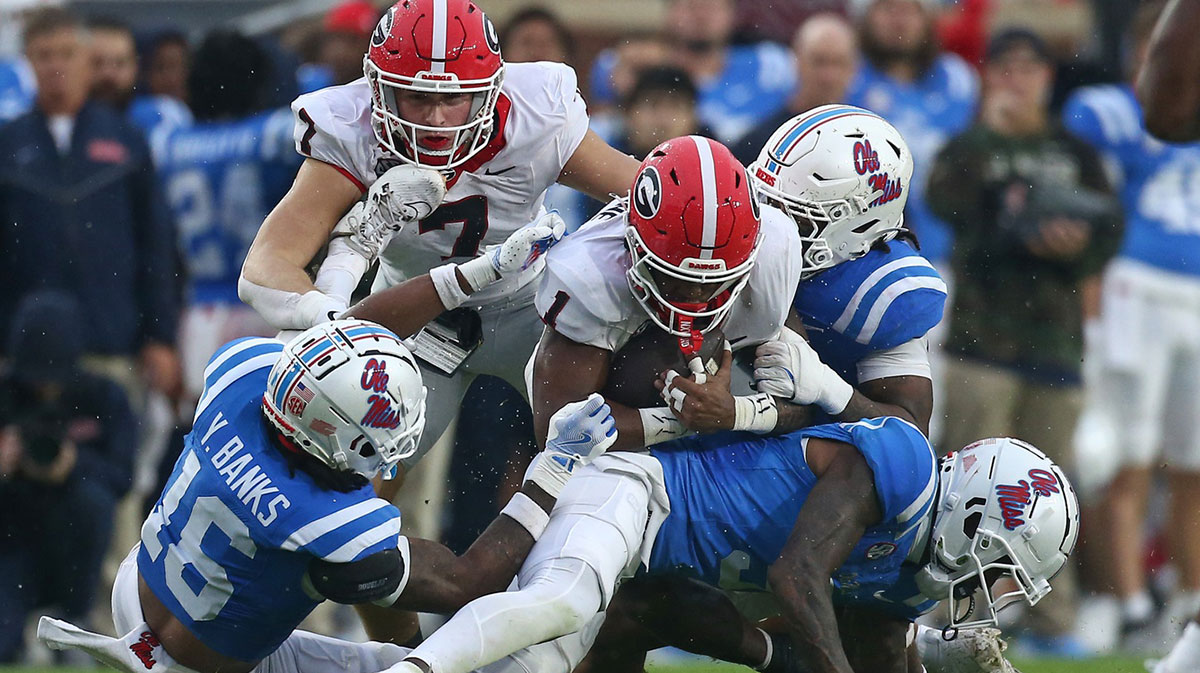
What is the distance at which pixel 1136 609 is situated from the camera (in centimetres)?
855

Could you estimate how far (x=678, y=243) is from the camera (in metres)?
5.11

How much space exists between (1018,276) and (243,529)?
5011 millimetres

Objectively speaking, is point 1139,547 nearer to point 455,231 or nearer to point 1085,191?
point 1085,191

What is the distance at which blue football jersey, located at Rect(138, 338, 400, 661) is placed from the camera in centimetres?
477

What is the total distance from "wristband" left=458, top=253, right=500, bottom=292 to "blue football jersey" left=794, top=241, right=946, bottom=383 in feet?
3.14

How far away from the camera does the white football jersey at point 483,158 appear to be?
5836mm

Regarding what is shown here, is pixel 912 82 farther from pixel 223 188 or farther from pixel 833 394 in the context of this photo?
pixel 833 394

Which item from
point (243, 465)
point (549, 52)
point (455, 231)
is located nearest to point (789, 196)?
point (455, 231)

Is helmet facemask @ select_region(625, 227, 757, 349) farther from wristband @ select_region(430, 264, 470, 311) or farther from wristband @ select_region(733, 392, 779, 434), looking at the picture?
wristband @ select_region(430, 264, 470, 311)

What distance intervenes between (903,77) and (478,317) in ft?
13.4

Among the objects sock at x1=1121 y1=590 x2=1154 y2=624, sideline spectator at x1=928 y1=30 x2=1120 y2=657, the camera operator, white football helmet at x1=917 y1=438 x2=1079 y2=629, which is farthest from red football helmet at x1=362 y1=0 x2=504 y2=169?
sock at x1=1121 y1=590 x2=1154 y2=624

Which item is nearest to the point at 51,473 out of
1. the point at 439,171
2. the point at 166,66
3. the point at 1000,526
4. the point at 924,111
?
the point at 166,66

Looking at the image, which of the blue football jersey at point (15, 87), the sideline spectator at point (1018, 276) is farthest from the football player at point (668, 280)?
the blue football jersey at point (15, 87)

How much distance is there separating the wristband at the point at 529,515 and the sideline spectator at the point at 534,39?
4082 millimetres
